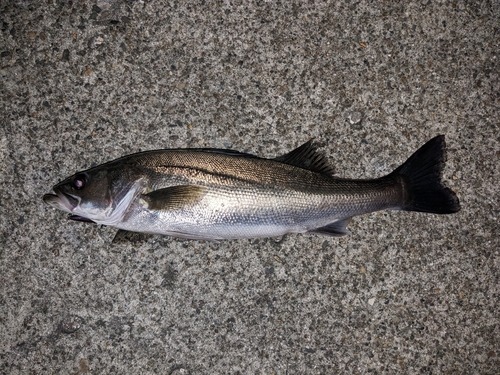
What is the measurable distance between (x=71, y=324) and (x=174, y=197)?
1.18m

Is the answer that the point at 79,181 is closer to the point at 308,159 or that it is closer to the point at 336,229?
the point at 308,159

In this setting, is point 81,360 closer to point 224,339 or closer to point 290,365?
point 224,339

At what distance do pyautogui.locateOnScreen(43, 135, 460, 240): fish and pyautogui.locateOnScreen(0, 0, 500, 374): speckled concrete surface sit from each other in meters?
0.32

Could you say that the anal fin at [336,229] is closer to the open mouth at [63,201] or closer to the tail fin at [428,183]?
the tail fin at [428,183]

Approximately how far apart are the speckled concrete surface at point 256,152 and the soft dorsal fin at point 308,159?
211 mm

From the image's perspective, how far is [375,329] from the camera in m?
2.49

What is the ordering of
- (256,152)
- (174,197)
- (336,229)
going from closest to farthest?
(174,197)
(336,229)
(256,152)

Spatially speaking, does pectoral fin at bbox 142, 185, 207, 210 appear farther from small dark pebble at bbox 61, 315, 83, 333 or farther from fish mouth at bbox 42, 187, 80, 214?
small dark pebble at bbox 61, 315, 83, 333

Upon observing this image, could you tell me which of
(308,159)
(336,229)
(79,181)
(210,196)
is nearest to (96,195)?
(79,181)

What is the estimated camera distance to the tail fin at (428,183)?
2.28 metres

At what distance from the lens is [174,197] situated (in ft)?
6.68

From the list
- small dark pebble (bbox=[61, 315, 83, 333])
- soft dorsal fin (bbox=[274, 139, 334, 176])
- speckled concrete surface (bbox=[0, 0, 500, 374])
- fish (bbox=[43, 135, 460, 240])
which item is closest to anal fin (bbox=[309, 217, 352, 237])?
fish (bbox=[43, 135, 460, 240])

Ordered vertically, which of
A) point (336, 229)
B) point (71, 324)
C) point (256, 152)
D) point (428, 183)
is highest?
point (256, 152)

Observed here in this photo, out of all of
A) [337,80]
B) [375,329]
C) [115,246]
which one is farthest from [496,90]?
[115,246]
